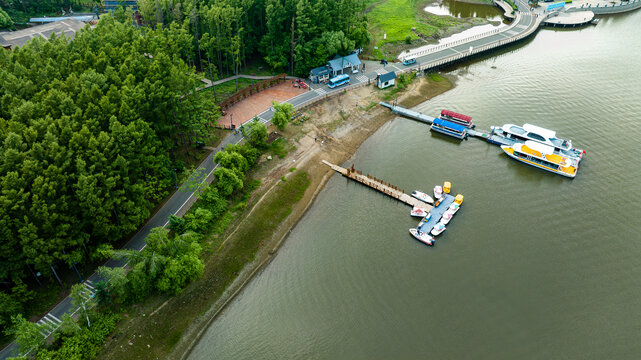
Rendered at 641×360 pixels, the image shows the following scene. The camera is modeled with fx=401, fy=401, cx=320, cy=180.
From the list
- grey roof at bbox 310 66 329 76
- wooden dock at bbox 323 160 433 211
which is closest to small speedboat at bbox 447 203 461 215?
wooden dock at bbox 323 160 433 211

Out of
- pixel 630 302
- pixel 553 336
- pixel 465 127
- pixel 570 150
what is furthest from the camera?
pixel 465 127

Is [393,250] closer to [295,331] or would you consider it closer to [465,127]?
[295,331]

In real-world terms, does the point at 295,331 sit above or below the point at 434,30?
below

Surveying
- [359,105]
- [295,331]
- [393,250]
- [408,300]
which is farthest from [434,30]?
[295,331]

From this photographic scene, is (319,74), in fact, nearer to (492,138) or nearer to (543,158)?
(492,138)

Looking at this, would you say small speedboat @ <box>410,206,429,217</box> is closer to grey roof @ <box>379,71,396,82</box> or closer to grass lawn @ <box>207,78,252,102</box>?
grey roof @ <box>379,71,396,82</box>

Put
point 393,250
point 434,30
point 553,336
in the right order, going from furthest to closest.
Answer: point 434,30 < point 393,250 < point 553,336
